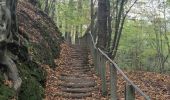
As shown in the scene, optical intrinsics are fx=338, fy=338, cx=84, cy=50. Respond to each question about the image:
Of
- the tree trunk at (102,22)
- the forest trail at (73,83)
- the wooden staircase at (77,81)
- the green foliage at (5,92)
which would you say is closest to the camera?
the green foliage at (5,92)

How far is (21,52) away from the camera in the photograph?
988cm

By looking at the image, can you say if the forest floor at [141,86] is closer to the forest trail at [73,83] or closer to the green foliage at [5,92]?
the forest trail at [73,83]

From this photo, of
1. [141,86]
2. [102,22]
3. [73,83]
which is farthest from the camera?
[102,22]

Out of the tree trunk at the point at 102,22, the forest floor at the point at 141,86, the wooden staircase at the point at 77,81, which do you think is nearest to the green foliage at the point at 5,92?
the forest floor at the point at 141,86

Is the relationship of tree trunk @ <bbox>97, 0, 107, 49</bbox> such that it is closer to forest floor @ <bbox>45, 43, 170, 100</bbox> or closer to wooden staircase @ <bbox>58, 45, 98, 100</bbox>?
wooden staircase @ <bbox>58, 45, 98, 100</bbox>

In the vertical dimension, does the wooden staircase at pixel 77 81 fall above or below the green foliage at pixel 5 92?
below

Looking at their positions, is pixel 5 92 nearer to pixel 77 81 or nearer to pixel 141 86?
pixel 77 81

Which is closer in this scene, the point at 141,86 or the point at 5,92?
the point at 5,92

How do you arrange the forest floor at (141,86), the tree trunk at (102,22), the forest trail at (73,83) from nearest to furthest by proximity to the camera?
the forest floor at (141,86) < the forest trail at (73,83) < the tree trunk at (102,22)

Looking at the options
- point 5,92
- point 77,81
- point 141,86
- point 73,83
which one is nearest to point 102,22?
point 77,81

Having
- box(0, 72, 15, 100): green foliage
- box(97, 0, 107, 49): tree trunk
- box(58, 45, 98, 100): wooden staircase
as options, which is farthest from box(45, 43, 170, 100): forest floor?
box(0, 72, 15, 100): green foliage

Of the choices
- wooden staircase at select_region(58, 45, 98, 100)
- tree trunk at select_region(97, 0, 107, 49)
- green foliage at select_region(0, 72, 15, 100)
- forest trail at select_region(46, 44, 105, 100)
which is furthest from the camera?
tree trunk at select_region(97, 0, 107, 49)

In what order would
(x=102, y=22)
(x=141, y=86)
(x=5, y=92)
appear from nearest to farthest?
1. (x=5, y=92)
2. (x=141, y=86)
3. (x=102, y=22)

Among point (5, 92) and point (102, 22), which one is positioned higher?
point (102, 22)
